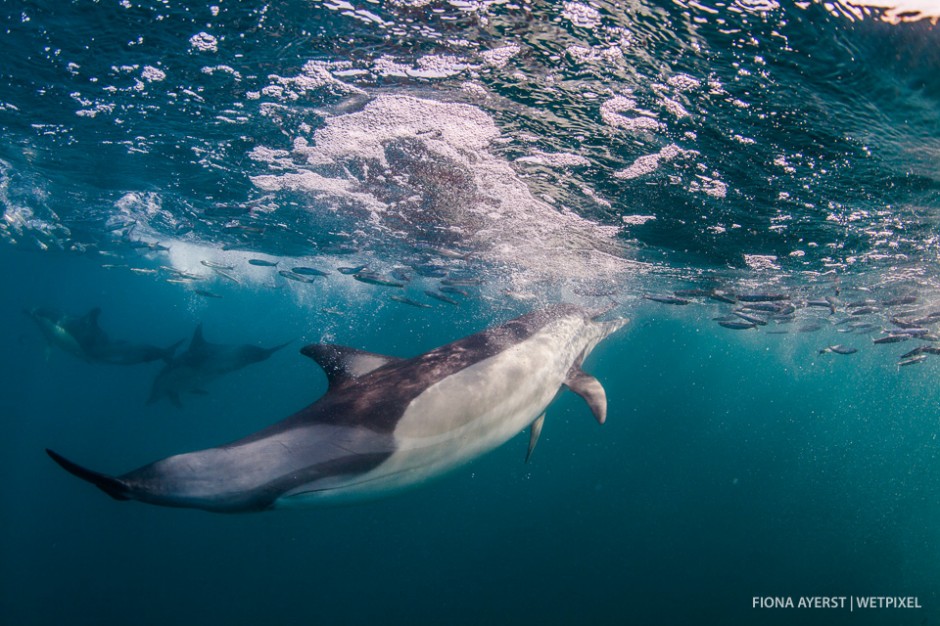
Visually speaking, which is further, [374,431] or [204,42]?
[204,42]

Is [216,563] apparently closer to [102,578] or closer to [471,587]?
[102,578]

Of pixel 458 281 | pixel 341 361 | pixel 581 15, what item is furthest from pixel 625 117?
pixel 458 281

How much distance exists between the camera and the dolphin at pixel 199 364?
1561cm

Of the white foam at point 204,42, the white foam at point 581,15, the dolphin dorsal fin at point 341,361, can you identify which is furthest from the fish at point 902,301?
the white foam at point 204,42

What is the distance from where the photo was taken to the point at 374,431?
307 cm

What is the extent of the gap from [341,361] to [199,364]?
49.7 ft

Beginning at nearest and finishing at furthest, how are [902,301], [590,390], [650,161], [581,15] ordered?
[581,15], [590,390], [650,161], [902,301]

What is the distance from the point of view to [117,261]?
3597cm

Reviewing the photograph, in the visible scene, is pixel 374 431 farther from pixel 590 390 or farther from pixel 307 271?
pixel 307 271

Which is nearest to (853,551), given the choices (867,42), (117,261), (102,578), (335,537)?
(335,537)

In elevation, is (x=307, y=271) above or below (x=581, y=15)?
below

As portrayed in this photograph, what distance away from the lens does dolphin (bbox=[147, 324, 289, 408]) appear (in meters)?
15.6

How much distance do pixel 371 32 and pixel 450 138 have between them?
3012 mm

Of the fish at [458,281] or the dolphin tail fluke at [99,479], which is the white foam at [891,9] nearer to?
the dolphin tail fluke at [99,479]
